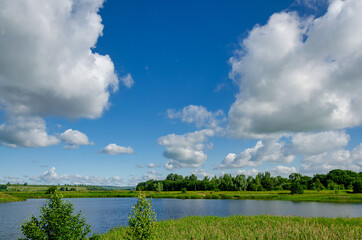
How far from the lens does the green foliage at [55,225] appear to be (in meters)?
18.1

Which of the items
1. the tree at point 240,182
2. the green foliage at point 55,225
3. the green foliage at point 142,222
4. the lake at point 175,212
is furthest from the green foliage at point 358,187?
the green foliage at point 55,225

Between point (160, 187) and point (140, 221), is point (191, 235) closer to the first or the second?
point (140, 221)

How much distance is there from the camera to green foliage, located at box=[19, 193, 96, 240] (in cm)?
1812

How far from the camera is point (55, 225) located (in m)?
18.6

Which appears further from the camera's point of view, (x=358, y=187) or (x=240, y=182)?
(x=240, y=182)

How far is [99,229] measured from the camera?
46.0 m

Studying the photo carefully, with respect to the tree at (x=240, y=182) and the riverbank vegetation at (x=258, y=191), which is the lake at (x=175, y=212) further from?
the tree at (x=240, y=182)

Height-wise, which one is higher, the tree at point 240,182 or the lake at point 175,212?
the tree at point 240,182

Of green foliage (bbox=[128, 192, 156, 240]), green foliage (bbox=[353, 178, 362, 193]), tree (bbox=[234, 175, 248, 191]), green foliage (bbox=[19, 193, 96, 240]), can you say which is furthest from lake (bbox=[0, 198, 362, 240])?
tree (bbox=[234, 175, 248, 191])

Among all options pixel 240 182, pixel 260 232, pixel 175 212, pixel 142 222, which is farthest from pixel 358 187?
pixel 142 222

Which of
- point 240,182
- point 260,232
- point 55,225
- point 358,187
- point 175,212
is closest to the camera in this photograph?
point 55,225

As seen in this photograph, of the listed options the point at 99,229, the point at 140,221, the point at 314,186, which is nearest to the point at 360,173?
the point at 314,186

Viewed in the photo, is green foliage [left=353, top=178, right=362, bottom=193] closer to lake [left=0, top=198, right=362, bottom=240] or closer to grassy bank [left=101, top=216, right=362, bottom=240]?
lake [left=0, top=198, right=362, bottom=240]

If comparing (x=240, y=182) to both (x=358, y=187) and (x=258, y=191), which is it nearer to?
(x=258, y=191)
